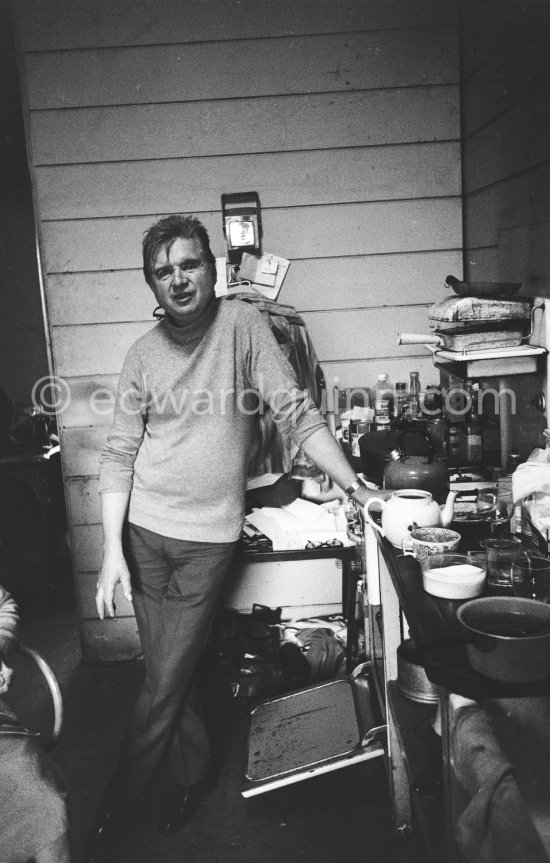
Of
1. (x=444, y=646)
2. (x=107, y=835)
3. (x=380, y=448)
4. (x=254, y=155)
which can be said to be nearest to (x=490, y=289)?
(x=380, y=448)

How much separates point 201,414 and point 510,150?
1482 millimetres

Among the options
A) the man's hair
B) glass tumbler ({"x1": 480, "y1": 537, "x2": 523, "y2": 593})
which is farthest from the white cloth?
the man's hair

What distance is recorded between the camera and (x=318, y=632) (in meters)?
3.08

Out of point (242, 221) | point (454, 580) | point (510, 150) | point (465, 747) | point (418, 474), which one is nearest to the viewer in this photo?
point (465, 747)

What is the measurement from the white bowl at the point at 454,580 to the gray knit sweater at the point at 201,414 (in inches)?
30.1

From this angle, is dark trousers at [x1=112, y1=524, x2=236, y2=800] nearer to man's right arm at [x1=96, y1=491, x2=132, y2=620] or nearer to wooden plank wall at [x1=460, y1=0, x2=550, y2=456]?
man's right arm at [x1=96, y1=491, x2=132, y2=620]

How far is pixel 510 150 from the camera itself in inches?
99.4

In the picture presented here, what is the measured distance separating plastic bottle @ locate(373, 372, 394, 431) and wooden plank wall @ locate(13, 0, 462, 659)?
10 centimetres

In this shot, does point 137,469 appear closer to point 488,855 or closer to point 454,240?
point 488,855

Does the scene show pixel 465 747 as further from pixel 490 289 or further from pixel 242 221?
pixel 242 221

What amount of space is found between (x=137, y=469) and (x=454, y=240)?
187cm

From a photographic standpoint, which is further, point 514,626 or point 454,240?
point 454,240

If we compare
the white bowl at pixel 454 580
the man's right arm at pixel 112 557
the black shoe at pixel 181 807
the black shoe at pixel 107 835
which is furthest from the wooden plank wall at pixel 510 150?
the black shoe at pixel 107 835

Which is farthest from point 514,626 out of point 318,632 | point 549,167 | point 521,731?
point 318,632
